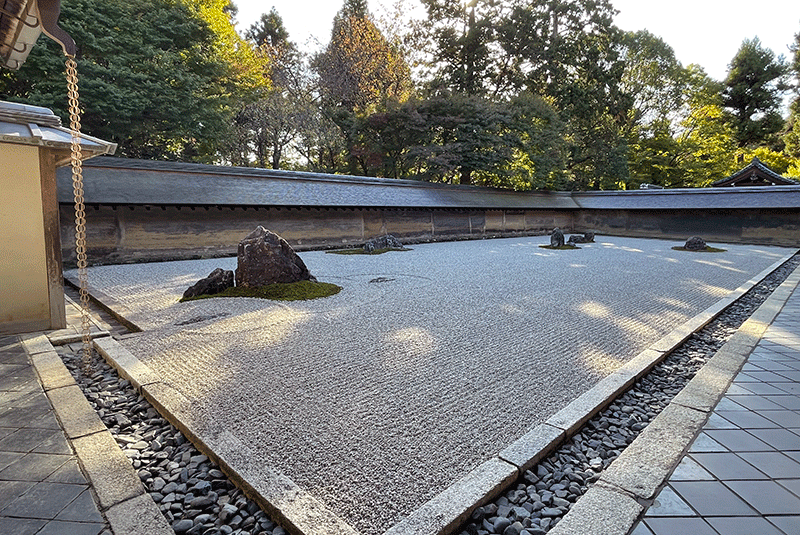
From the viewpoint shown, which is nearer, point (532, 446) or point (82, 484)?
point (82, 484)

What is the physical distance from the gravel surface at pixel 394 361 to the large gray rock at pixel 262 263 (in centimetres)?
71

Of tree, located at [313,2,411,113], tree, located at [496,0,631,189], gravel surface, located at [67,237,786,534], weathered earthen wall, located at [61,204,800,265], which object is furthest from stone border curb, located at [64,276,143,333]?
tree, located at [496,0,631,189]

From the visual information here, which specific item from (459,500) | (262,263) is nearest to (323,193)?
(262,263)

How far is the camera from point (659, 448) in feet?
6.39

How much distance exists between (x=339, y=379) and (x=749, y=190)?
1879cm

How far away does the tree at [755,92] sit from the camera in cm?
2477

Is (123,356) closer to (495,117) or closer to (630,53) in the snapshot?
(495,117)

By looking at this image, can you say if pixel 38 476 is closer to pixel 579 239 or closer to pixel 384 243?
pixel 384 243

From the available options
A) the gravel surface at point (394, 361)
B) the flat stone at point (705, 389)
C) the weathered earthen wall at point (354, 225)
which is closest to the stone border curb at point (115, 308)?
the gravel surface at point (394, 361)

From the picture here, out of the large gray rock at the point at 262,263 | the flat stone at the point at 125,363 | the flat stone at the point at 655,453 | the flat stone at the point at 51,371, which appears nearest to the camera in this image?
the flat stone at the point at 655,453

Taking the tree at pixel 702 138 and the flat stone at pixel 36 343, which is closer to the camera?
the flat stone at pixel 36 343

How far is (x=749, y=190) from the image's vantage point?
14.8 metres

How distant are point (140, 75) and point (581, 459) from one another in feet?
52.1

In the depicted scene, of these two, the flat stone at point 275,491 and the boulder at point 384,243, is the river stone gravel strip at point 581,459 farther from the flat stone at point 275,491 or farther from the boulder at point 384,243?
the boulder at point 384,243
